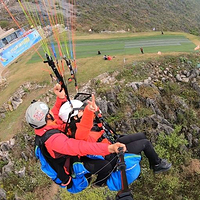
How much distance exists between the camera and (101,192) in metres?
9.43

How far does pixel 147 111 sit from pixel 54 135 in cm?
1013

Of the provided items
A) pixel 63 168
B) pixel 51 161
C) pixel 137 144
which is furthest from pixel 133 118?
pixel 51 161

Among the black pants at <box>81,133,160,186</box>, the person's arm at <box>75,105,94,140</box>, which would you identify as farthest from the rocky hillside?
the person's arm at <box>75,105,94,140</box>

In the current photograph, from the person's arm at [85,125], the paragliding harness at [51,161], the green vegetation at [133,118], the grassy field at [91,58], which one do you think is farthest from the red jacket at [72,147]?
the grassy field at [91,58]

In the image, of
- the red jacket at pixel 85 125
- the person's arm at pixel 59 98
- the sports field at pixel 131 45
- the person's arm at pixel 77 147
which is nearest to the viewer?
the person's arm at pixel 77 147

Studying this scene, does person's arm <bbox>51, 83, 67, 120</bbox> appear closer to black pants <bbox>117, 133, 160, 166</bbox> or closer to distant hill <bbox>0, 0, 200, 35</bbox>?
black pants <bbox>117, 133, 160, 166</bbox>

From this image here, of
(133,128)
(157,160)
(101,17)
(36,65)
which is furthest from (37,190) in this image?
(101,17)

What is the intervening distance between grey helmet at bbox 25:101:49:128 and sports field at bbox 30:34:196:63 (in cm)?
1639

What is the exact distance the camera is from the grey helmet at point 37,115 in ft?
11.6

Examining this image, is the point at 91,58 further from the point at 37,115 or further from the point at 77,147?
the point at 77,147

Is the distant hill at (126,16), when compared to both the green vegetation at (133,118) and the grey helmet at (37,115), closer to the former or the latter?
the green vegetation at (133,118)

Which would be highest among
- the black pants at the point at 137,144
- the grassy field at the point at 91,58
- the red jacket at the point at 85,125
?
the red jacket at the point at 85,125

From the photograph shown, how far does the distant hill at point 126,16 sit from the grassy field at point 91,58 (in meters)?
6.33

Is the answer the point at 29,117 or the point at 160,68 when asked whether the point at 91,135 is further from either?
the point at 160,68
